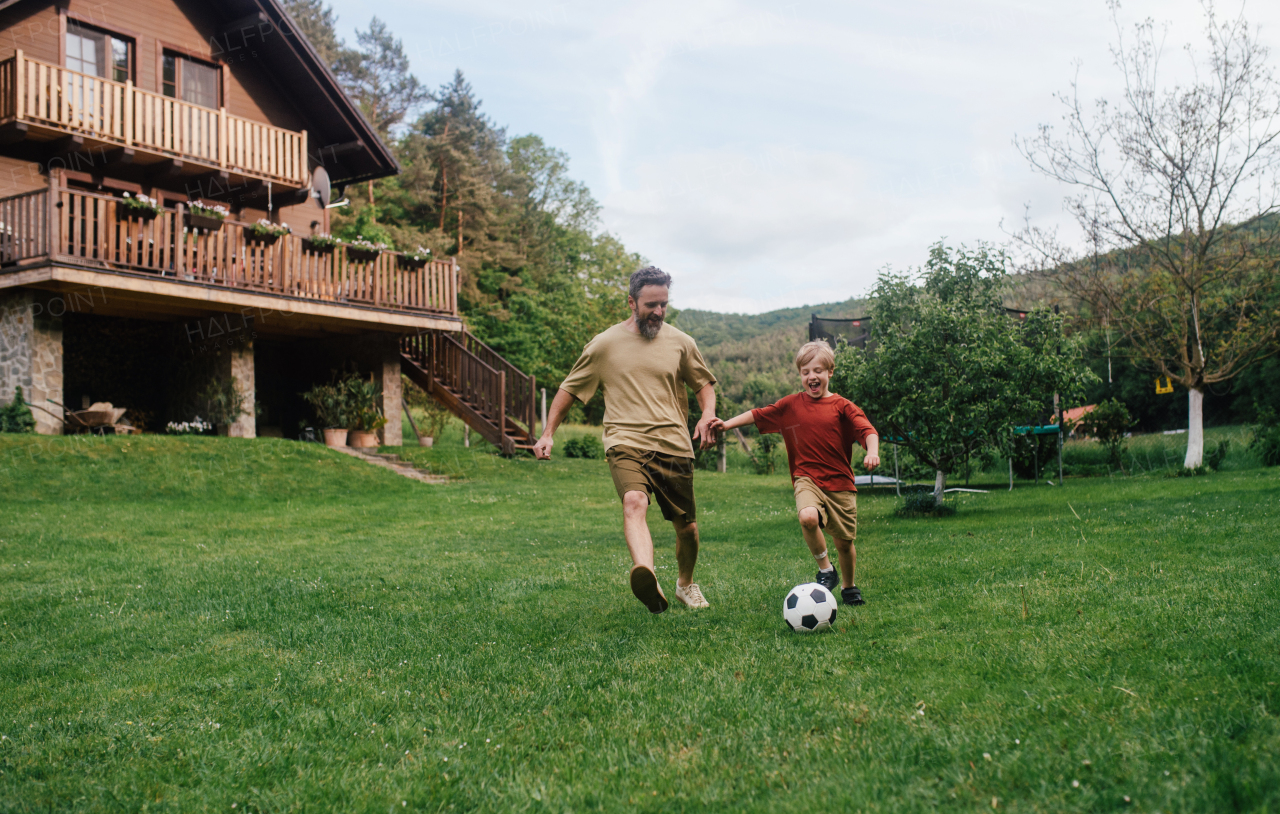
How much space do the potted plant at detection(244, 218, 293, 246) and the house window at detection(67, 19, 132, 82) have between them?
419cm

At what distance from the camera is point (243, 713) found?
358 cm

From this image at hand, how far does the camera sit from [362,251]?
57.5 feet

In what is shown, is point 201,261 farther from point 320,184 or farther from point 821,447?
point 821,447

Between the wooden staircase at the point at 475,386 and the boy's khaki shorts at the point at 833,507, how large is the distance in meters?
13.3

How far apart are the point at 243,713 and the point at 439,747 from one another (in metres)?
1.04

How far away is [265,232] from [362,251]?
2.07 metres

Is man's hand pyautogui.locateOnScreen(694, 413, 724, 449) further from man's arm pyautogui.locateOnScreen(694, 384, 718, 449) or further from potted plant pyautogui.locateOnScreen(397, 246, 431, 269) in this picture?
potted plant pyautogui.locateOnScreen(397, 246, 431, 269)

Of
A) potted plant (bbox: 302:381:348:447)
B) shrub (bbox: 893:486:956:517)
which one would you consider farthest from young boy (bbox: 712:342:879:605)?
potted plant (bbox: 302:381:348:447)

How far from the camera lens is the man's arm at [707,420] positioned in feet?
17.2

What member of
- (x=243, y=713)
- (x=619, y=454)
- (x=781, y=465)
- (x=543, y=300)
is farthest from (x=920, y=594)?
(x=543, y=300)

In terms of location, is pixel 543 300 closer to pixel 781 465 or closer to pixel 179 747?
pixel 781 465

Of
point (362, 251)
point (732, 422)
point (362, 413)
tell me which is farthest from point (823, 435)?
point (362, 413)

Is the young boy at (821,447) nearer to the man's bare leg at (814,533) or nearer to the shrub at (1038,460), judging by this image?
the man's bare leg at (814,533)

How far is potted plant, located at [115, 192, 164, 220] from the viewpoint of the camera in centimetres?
1426
